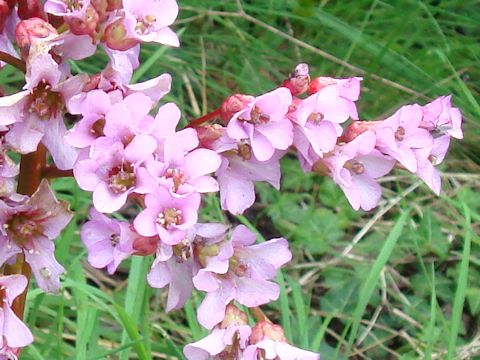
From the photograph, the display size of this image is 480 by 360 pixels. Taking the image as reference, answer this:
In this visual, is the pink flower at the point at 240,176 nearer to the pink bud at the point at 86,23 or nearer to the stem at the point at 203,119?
the stem at the point at 203,119

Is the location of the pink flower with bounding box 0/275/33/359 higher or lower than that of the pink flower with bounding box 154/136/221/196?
lower

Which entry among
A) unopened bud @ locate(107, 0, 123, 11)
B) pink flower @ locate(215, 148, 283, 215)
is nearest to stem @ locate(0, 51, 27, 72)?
unopened bud @ locate(107, 0, 123, 11)

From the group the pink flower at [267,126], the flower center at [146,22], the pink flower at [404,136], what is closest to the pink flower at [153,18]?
the flower center at [146,22]

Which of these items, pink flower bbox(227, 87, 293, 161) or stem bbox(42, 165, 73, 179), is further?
stem bbox(42, 165, 73, 179)

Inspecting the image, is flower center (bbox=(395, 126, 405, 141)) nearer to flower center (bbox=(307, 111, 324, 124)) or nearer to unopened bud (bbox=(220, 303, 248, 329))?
flower center (bbox=(307, 111, 324, 124))

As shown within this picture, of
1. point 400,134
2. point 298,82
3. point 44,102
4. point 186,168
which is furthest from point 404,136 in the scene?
point 44,102

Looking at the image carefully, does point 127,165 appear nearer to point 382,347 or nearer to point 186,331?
point 186,331

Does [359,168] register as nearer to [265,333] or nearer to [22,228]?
[265,333]
